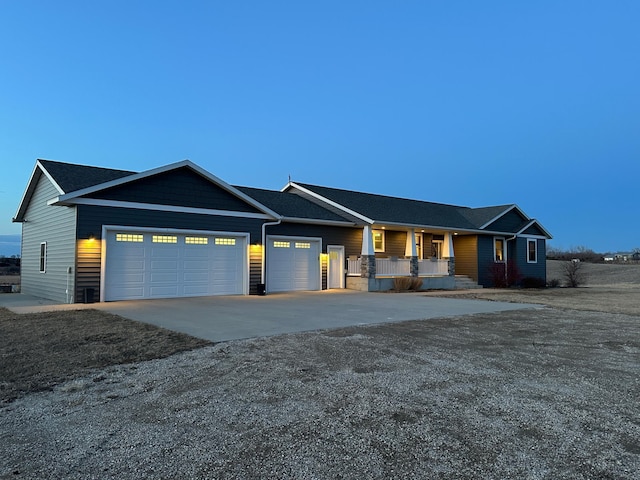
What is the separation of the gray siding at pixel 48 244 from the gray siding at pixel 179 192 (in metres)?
1.63

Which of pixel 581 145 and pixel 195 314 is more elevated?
pixel 581 145

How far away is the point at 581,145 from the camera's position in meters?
91.9

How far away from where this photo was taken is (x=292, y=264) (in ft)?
58.3

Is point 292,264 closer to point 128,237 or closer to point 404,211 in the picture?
point 128,237

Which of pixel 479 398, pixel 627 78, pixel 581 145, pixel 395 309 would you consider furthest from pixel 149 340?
pixel 581 145

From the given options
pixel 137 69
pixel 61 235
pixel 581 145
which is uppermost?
pixel 581 145

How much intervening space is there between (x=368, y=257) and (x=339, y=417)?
15278mm

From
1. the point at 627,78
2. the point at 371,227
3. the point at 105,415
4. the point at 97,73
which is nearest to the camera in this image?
the point at 105,415

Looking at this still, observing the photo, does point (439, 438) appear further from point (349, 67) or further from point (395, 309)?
point (349, 67)

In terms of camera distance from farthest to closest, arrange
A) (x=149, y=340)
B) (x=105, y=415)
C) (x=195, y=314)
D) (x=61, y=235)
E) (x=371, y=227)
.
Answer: (x=371, y=227), (x=61, y=235), (x=195, y=314), (x=149, y=340), (x=105, y=415)

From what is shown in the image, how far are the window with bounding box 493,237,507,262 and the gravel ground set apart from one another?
1896 centimetres

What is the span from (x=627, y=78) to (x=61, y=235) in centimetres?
8657

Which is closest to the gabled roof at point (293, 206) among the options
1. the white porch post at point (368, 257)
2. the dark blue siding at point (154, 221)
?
the white porch post at point (368, 257)

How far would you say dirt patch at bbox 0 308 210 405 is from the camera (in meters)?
4.75
